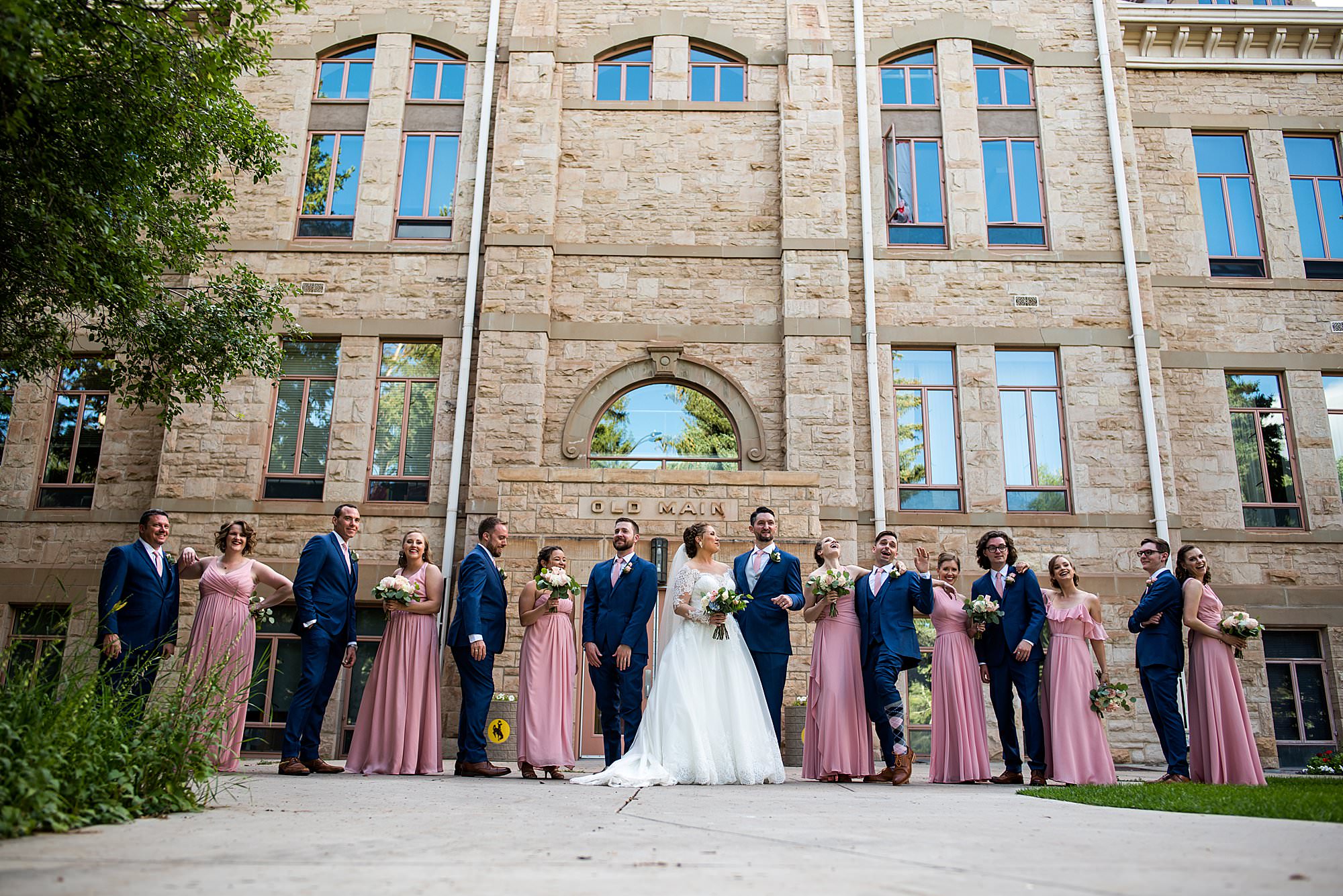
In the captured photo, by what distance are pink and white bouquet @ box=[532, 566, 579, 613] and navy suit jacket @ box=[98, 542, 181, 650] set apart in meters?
3.22

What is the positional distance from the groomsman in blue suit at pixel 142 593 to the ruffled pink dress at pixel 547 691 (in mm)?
3035

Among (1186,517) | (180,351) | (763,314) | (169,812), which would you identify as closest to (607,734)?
(169,812)

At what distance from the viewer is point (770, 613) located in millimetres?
8820

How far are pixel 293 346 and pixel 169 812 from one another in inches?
469

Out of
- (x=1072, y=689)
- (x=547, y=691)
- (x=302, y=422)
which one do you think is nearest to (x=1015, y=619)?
(x=1072, y=689)

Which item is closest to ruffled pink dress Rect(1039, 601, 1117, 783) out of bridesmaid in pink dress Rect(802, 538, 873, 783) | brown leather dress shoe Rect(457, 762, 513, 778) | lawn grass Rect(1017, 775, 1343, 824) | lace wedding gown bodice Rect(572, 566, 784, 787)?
lawn grass Rect(1017, 775, 1343, 824)

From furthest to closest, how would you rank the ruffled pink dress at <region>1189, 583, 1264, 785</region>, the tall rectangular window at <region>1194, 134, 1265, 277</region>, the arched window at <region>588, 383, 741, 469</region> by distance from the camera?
the tall rectangular window at <region>1194, 134, 1265, 277</region> → the arched window at <region>588, 383, 741, 469</region> → the ruffled pink dress at <region>1189, 583, 1264, 785</region>

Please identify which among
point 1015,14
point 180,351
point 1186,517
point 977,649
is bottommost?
point 977,649

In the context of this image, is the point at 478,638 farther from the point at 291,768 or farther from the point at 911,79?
the point at 911,79

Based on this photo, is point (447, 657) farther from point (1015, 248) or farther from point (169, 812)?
point (1015, 248)

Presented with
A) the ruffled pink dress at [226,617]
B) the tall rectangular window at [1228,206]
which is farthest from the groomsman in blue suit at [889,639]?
the tall rectangular window at [1228,206]

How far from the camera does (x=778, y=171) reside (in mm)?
16047

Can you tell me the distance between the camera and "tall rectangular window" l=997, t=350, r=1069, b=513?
48.8ft

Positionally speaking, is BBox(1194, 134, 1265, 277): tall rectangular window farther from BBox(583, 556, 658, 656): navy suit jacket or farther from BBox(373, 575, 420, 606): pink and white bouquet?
BBox(373, 575, 420, 606): pink and white bouquet
